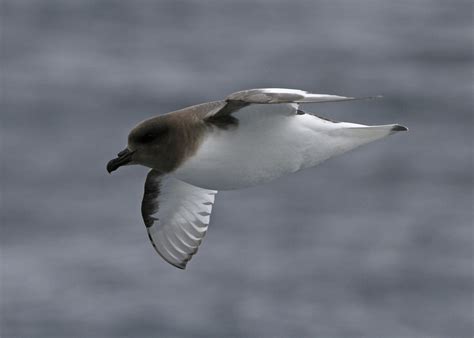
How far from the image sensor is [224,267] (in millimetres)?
23266

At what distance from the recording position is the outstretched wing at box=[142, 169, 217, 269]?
39.1 feet

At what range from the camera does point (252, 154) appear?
1030cm

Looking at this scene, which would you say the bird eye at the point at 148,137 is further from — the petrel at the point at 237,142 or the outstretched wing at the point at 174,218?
the outstretched wing at the point at 174,218

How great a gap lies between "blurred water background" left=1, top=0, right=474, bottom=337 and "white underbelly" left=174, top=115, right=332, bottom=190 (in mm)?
11525

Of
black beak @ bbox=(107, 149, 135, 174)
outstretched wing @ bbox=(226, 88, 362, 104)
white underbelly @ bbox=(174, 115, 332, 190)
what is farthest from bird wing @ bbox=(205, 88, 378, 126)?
black beak @ bbox=(107, 149, 135, 174)

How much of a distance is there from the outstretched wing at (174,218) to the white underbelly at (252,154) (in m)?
1.56

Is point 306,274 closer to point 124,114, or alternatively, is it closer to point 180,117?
point 124,114

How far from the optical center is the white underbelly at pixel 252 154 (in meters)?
10.2

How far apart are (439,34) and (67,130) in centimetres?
1153

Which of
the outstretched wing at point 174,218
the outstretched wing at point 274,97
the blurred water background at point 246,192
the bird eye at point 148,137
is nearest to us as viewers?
the outstretched wing at point 274,97

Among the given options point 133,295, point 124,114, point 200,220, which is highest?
point 200,220

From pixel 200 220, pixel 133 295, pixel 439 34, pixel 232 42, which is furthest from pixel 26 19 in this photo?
pixel 200 220

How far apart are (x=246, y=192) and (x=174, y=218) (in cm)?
1355

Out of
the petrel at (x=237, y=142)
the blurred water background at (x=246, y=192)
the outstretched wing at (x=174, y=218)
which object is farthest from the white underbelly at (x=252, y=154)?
the blurred water background at (x=246, y=192)
